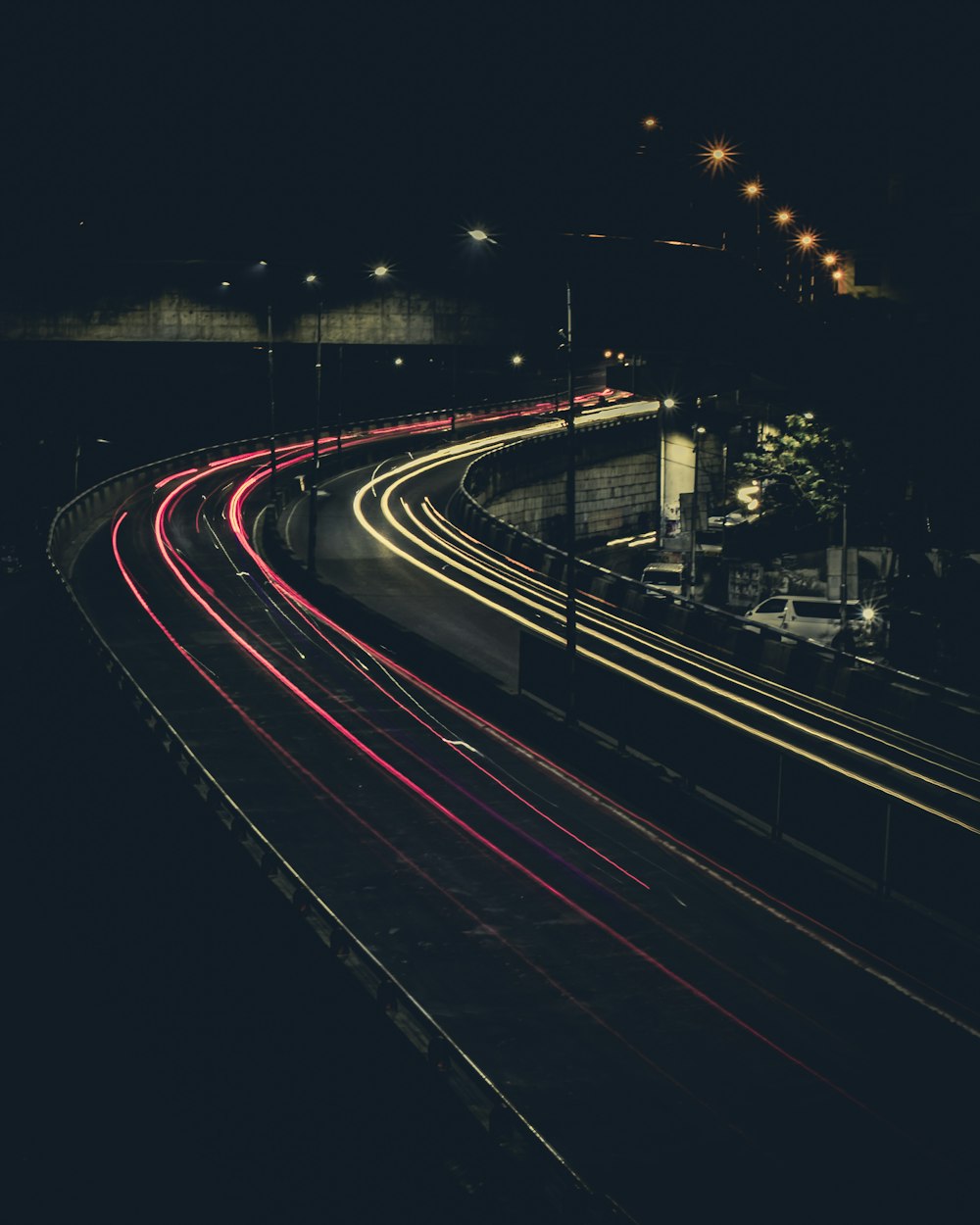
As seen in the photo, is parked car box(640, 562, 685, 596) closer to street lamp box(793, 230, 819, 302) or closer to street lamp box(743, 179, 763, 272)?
street lamp box(793, 230, 819, 302)

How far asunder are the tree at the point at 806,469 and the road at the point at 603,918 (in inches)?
908

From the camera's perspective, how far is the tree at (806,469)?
215 ft

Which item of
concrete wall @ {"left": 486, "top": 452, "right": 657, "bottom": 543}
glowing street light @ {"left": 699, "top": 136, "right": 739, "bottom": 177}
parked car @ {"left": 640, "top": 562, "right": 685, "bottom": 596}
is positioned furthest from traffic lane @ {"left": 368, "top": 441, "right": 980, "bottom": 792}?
glowing street light @ {"left": 699, "top": 136, "right": 739, "bottom": 177}

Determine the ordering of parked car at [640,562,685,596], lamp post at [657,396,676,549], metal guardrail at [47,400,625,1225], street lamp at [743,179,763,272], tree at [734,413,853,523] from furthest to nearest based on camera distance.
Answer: street lamp at [743,179,763,272] < lamp post at [657,396,676,549] < tree at [734,413,853,523] < parked car at [640,562,685,596] < metal guardrail at [47,400,625,1225]

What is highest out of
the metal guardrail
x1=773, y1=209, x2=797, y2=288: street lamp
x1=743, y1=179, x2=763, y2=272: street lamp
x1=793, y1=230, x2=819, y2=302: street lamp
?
x1=743, y1=179, x2=763, y2=272: street lamp

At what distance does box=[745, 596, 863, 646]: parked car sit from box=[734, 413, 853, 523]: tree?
1500cm

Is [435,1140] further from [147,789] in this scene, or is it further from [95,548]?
[95,548]

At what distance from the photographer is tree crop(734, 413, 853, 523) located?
2584 inches

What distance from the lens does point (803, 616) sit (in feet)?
159

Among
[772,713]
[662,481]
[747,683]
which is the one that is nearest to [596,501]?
Result: [662,481]

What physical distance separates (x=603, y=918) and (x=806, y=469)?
48157mm

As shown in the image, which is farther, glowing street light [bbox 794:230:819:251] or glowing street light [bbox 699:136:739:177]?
glowing street light [bbox 699:136:739:177]

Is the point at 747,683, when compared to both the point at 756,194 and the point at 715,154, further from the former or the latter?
the point at 756,194

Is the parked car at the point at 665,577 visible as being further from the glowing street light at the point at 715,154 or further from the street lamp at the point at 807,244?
the glowing street light at the point at 715,154
